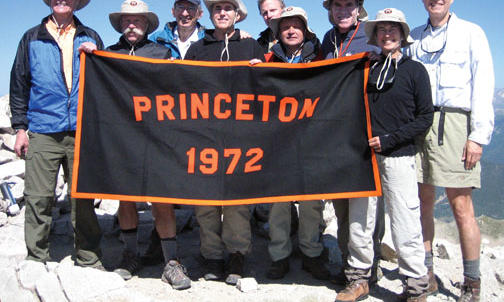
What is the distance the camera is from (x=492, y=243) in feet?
28.3

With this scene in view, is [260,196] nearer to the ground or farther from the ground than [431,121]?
nearer to the ground

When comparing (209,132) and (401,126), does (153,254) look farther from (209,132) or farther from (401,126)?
(401,126)

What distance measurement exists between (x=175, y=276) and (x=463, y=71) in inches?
156

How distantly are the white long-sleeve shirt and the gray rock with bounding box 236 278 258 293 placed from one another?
289cm

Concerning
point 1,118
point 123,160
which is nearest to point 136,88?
point 123,160

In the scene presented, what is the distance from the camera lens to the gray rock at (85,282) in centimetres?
450

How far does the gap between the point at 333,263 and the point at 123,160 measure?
10.3ft

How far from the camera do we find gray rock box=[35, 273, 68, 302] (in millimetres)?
4520

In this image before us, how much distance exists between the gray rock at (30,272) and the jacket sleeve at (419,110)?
409 cm

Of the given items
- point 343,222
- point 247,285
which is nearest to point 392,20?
point 343,222

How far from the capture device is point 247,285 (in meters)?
5.13

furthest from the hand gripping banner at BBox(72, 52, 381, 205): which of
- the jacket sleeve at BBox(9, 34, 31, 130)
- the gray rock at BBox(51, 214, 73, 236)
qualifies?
the gray rock at BBox(51, 214, 73, 236)

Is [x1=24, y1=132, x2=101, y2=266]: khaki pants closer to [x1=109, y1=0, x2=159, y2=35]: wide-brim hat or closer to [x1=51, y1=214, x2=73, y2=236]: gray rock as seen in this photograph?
[x1=109, y1=0, x2=159, y2=35]: wide-brim hat

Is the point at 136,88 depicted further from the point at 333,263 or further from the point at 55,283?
the point at 333,263
